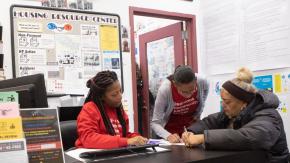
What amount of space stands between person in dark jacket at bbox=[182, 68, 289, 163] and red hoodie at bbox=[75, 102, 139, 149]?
1.15 ft

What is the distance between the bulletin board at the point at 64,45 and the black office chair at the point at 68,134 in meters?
1.10

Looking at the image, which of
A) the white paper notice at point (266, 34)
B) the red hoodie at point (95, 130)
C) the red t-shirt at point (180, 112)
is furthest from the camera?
the white paper notice at point (266, 34)

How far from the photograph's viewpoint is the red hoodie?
1.58 metres

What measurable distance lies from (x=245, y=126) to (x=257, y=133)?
0.25 ft

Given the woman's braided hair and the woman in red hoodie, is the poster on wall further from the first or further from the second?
the woman's braided hair

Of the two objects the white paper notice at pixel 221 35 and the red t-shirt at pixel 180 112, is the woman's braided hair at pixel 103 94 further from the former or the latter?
the white paper notice at pixel 221 35

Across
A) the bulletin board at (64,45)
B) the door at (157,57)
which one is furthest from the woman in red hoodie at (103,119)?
the door at (157,57)

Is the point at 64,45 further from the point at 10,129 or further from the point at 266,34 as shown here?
the point at 10,129

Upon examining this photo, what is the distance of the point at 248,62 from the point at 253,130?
80.6 inches

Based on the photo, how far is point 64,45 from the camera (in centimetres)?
309

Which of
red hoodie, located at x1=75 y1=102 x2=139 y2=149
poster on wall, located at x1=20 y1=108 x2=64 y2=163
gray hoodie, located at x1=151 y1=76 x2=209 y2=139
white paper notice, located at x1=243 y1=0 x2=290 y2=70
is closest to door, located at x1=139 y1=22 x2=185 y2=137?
white paper notice, located at x1=243 y1=0 x2=290 y2=70

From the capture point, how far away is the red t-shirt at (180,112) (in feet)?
8.28

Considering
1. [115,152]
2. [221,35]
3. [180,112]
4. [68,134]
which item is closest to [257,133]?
[115,152]

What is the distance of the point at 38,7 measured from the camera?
9.67 feet
